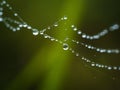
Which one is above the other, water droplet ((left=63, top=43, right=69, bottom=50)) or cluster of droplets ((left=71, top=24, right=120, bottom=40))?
cluster of droplets ((left=71, top=24, right=120, bottom=40))

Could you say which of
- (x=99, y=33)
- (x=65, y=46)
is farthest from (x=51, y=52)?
(x=99, y=33)

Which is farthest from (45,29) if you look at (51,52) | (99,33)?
(99,33)

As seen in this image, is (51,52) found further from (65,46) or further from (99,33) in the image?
(99,33)

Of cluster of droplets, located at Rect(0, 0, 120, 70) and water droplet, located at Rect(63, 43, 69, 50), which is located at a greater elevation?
cluster of droplets, located at Rect(0, 0, 120, 70)

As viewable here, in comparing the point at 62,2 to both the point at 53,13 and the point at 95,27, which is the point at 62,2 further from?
the point at 95,27

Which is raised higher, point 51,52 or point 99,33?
point 99,33

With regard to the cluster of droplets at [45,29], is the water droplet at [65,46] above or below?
below

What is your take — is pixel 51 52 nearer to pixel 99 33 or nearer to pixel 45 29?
pixel 45 29

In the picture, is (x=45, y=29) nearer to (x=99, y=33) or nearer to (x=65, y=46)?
(x=65, y=46)

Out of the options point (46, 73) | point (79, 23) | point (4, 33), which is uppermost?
point (79, 23)

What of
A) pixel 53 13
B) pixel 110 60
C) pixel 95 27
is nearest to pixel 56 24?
pixel 53 13

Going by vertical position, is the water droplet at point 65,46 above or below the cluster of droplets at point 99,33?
below
